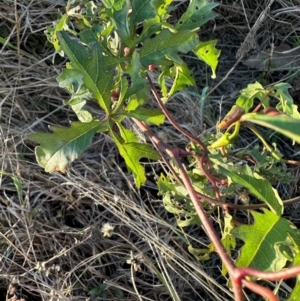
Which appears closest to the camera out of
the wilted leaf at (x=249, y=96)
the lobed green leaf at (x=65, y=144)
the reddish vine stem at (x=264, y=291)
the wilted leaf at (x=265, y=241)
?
the reddish vine stem at (x=264, y=291)

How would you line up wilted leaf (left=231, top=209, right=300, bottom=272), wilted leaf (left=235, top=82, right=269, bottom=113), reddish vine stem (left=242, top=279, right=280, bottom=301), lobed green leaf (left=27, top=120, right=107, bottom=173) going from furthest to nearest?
1. wilted leaf (left=235, top=82, right=269, bottom=113)
2. lobed green leaf (left=27, top=120, right=107, bottom=173)
3. wilted leaf (left=231, top=209, right=300, bottom=272)
4. reddish vine stem (left=242, top=279, right=280, bottom=301)

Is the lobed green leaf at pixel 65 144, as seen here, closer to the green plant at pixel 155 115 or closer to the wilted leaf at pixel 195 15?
the green plant at pixel 155 115

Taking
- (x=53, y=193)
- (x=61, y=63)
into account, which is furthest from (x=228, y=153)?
(x=61, y=63)

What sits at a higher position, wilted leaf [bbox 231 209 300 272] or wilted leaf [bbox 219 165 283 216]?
wilted leaf [bbox 219 165 283 216]

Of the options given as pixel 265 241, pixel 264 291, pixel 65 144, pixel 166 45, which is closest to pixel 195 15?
pixel 166 45

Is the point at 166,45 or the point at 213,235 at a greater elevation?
the point at 166,45

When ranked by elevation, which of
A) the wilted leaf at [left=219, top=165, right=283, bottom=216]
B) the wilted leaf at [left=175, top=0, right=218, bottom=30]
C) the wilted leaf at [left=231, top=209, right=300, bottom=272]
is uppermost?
the wilted leaf at [left=175, top=0, right=218, bottom=30]

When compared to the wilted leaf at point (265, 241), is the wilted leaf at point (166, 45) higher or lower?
higher

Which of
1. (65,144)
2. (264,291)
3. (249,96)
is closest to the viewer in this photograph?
(264,291)

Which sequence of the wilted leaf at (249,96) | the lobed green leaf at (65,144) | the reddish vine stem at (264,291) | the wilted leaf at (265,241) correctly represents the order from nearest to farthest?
the reddish vine stem at (264,291)
the wilted leaf at (265,241)
the lobed green leaf at (65,144)
the wilted leaf at (249,96)

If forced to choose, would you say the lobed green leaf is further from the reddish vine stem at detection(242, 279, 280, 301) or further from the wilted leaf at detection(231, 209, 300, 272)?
the reddish vine stem at detection(242, 279, 280, 301)

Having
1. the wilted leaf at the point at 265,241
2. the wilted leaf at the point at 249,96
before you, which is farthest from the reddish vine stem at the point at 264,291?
the wilted leaf at the point at 249,96

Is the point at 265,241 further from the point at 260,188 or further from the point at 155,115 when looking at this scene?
the point at 155,115

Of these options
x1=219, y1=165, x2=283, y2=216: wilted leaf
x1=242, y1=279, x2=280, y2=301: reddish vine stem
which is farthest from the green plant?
x1=242, y1=279, x2=280, y2=301: reddish vine stem
